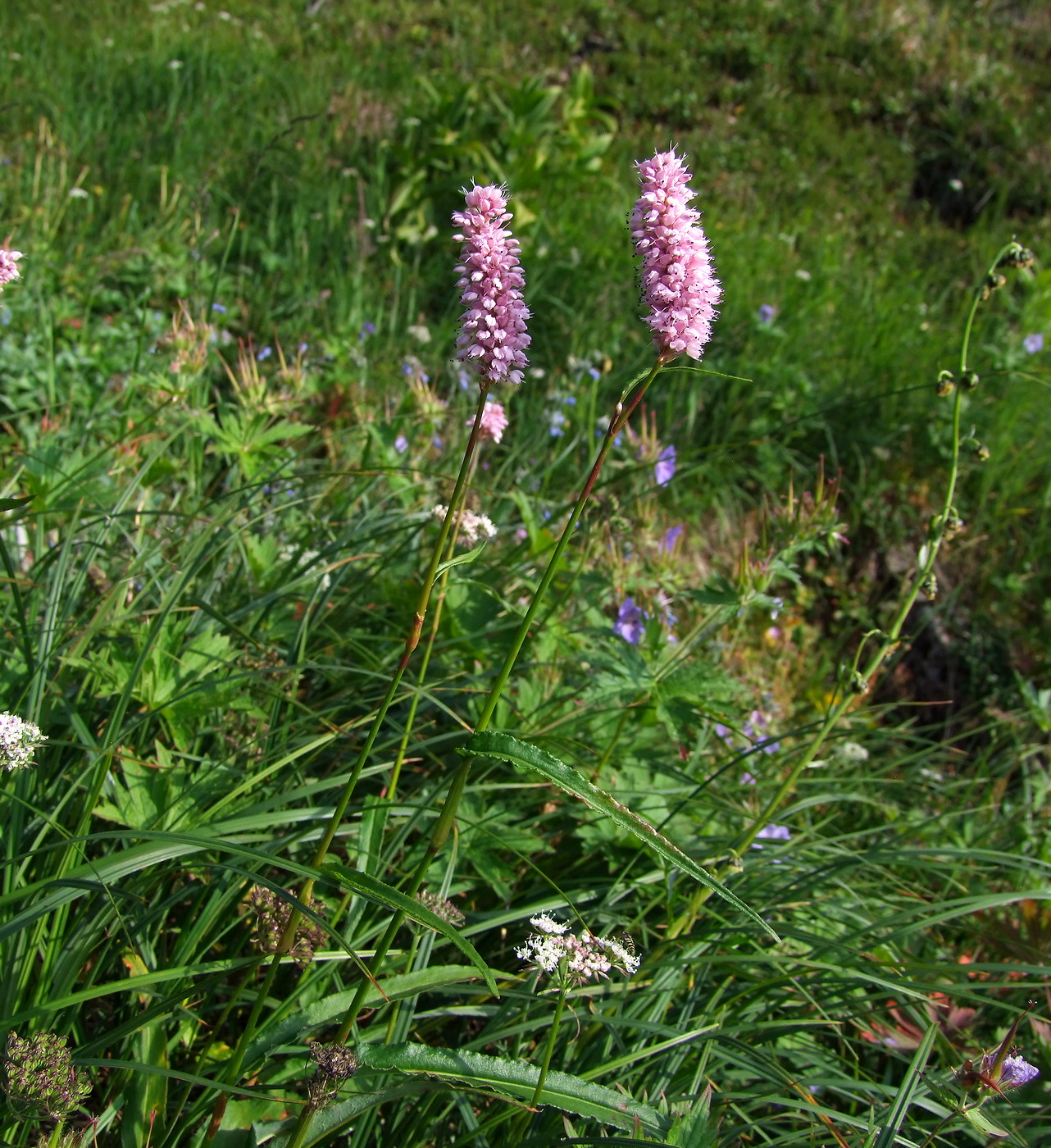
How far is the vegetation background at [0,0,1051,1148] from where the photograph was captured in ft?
4.77

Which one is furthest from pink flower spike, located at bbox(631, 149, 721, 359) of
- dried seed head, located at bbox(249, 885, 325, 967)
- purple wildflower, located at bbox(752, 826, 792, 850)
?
purple wildflower, located at bbox(752, 826, 792, 850)

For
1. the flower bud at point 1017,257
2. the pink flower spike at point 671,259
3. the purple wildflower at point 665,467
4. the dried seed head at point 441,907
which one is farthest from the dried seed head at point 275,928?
the flower bud at point 1017,257

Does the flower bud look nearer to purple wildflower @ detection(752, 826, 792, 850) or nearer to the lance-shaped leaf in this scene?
purple wildflower @ detection(752, 826, 792, 850)

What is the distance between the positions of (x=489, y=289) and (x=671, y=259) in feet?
0.65

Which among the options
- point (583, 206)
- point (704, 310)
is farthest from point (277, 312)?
point (704, 310)

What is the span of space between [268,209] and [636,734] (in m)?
3.47

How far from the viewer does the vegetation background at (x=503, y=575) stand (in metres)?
1.45

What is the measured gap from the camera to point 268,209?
438 cm

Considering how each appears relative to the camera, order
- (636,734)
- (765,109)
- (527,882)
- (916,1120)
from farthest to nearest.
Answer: (765,109) → (636,734) → (527,882) → (916,1120)

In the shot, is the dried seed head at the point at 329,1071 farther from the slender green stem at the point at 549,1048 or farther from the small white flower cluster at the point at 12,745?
the small white flower cluster at the point at 12,745

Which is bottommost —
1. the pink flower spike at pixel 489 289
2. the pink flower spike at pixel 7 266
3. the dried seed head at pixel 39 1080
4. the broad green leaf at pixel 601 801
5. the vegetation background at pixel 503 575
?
the vegetation background at pixel 503 575

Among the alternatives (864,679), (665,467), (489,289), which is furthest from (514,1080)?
(665,467)

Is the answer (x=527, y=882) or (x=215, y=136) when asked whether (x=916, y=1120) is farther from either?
(x=215, y=136)

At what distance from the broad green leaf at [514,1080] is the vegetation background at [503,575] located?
0.8 inches
